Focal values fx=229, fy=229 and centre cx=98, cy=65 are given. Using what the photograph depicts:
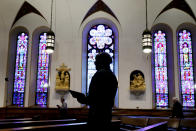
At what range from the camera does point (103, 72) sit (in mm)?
2791

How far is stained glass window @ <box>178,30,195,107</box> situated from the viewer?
11836 millimetres

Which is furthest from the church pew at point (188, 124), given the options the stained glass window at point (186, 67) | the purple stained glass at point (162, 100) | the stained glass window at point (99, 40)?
the stained glass window at point (99, 40)

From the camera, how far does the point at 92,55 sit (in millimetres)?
12727

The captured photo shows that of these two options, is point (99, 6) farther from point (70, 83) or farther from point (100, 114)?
point (100, 114)

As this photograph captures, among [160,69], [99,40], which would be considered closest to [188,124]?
[160,69]

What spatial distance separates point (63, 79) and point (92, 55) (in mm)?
2180

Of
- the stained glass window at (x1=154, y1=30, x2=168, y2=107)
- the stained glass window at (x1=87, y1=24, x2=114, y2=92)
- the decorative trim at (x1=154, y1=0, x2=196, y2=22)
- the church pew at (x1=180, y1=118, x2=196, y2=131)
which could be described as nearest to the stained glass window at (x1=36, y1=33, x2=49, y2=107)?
the stained glass window at (x1=87, y1=24, x2=114, y2=92)

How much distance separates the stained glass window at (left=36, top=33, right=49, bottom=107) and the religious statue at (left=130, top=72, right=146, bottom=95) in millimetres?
4745

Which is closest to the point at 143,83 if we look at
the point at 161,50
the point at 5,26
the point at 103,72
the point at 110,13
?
the point at 161,50

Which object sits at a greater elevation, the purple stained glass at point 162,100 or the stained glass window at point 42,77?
the stained glass window at point 42,77

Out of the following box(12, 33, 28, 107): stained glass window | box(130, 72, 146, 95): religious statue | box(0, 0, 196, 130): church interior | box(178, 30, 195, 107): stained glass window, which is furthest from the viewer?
box(12, 33, 28, 107): stained glass window

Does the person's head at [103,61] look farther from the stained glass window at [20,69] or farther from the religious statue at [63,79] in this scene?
the stained glass window at [20,69]

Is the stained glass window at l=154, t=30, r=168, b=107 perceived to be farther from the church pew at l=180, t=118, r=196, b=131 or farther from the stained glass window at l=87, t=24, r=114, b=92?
the church pew at l=180, t=118, r=196, b=131

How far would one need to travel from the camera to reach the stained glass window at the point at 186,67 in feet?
38.8
